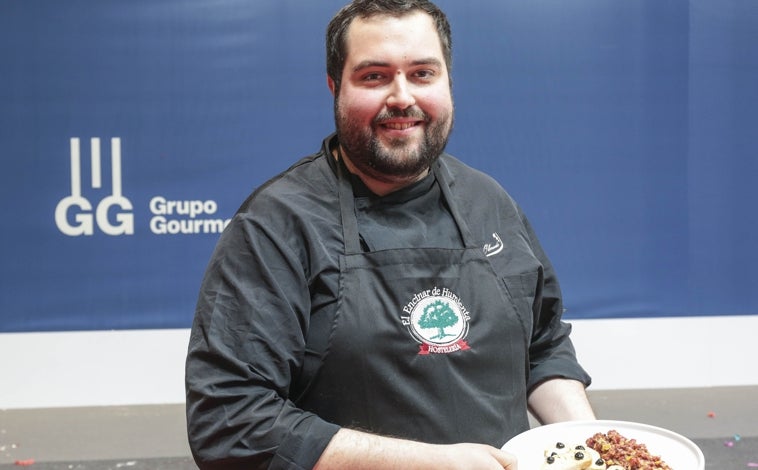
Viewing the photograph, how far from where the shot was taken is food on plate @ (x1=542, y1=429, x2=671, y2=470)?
3.20ft

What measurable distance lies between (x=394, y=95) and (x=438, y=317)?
297 mm

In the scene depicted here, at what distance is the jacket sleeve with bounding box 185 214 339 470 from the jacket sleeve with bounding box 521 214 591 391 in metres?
0.40

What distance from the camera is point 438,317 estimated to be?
Answer: 1078mm

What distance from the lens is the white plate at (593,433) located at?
102cm

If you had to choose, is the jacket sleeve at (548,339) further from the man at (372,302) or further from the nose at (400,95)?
the nose at (400,95)

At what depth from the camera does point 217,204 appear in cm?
285

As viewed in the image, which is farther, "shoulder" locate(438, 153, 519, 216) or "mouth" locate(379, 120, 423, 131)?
"shoulder" locate(438, 153, 519, 216)

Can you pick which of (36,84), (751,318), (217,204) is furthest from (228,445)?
(751,318)

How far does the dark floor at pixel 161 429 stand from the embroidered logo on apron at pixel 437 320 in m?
1.61

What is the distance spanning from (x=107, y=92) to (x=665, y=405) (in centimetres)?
220

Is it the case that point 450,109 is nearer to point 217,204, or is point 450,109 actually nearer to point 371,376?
point 371,376

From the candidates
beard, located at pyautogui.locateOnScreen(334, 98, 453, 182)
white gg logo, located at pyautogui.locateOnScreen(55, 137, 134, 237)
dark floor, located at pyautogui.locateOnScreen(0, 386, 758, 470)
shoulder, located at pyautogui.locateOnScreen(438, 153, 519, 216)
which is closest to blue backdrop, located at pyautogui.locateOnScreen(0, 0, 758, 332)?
white gg logo, located at pyautogui.locateOnScreen(55, 137, 134, 237)

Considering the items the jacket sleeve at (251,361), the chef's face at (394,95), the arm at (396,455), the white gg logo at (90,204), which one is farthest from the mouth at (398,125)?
the white gg logo at (90,204)

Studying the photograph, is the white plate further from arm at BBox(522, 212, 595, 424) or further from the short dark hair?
the short dark hair
